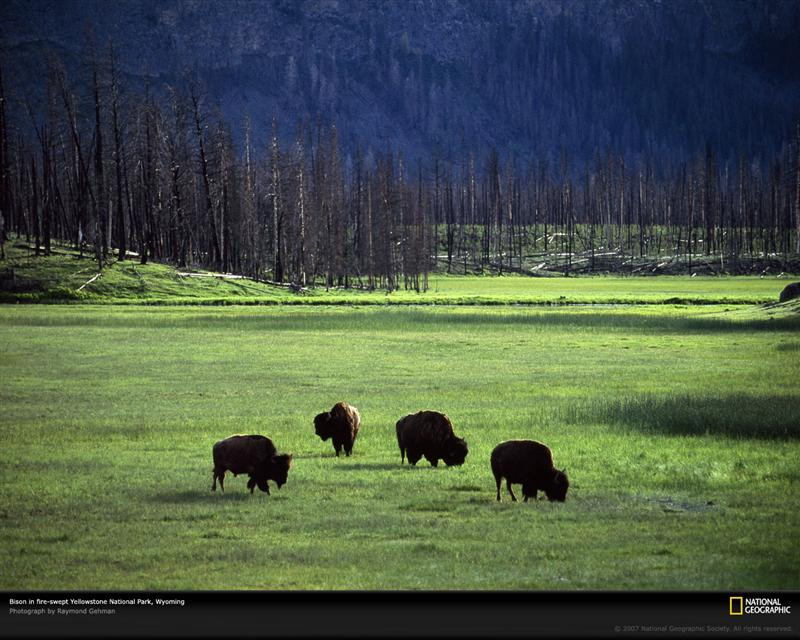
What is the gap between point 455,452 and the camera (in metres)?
21.6

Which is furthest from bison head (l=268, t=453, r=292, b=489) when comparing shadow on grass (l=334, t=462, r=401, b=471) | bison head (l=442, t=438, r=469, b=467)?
bison head (l=442, t=438, r=469, b=467)

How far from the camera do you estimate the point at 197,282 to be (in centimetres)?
9150

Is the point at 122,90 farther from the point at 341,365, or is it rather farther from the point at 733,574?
the point at 733,574

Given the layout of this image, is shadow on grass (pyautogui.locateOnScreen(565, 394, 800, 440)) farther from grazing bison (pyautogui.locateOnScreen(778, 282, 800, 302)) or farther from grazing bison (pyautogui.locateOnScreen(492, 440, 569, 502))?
grazing bison (pyautogui.locateOnScreen(778, 282, 800, 302))

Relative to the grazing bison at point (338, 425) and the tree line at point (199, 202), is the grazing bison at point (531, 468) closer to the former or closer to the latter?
the grazing bison at point (338, 425)

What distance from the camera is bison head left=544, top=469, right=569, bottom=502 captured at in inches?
712

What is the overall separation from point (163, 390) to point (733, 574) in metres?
24.7

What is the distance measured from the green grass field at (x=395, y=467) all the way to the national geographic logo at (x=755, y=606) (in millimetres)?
2218

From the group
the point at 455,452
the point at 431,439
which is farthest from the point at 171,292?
the point at 455,452

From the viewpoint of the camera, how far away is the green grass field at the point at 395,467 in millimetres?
14422

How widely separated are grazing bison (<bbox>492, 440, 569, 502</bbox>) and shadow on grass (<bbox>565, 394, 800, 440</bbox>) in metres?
9.40

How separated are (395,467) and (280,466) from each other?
3.38 m

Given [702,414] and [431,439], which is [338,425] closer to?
[431,439]

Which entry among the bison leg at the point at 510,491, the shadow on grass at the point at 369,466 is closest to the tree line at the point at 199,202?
the shadow on grass at the point at 369,466
